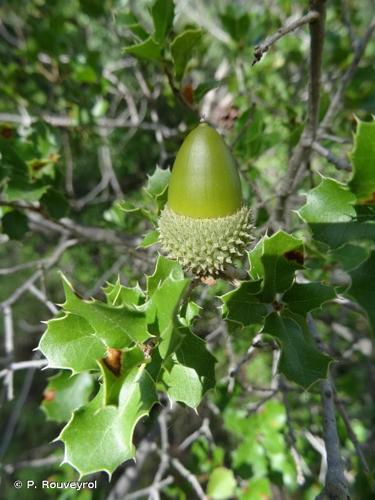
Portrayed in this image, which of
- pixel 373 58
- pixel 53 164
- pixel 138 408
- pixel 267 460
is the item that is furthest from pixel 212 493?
pixel 373 58

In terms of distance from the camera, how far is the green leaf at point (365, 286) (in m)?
0.82

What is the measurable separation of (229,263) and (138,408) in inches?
16.8

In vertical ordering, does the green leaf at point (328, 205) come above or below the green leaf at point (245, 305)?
above

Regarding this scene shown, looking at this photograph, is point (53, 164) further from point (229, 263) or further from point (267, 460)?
point (267, 460)

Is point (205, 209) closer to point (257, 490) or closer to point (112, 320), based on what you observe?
point (112, 320)

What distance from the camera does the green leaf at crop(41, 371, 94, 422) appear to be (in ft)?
5.86

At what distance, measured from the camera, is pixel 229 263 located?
1.13 meters

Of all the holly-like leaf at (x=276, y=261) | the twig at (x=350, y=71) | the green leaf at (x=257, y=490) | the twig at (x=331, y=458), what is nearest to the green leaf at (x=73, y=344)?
the holly-like leaf at (x=276, y=261)

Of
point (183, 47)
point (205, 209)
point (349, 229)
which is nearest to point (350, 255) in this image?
point (349, 229)

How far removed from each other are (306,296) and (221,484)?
1.56 metres

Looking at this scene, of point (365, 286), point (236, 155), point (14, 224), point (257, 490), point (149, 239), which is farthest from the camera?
point (257, 490)

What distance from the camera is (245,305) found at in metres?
1.04

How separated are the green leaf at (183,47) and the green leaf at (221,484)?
1.89 meters

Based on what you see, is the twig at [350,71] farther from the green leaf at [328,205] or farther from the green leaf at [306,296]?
the green leaf at [306,296]
